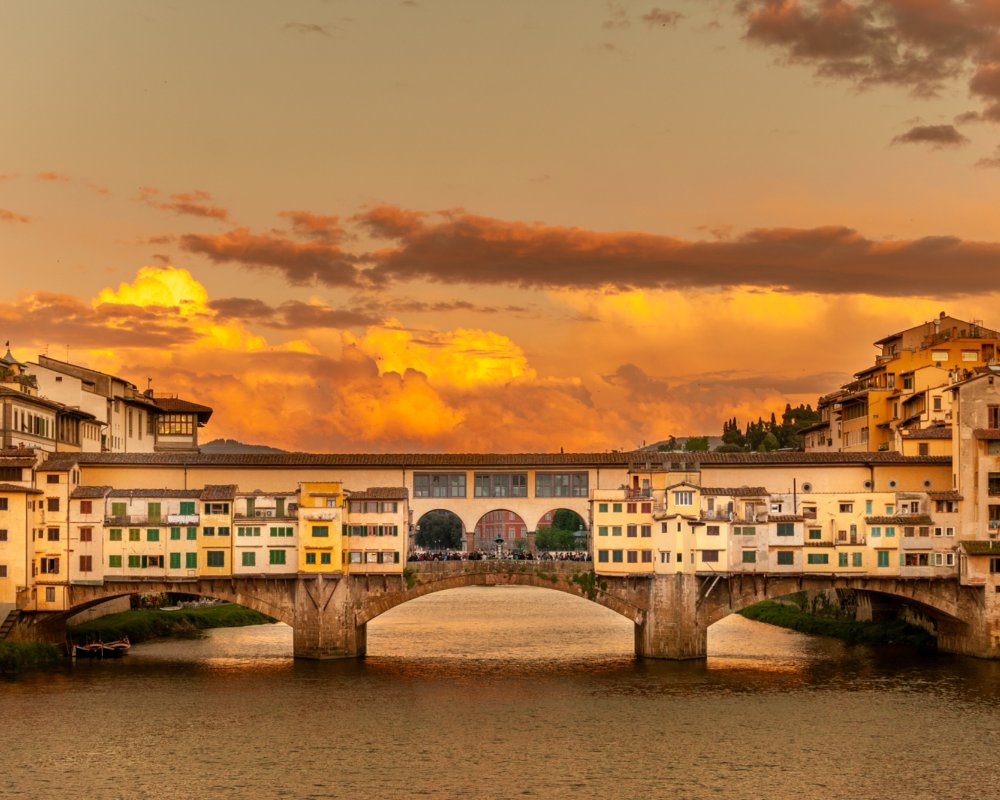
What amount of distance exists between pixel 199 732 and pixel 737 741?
20622 millimetres

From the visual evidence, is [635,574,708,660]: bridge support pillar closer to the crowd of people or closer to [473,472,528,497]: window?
the crowd of people

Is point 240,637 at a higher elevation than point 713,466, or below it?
below

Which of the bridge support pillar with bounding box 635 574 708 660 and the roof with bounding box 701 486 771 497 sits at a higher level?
the roof with bounding box 701 486 771 497

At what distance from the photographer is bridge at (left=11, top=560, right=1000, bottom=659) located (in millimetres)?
76938

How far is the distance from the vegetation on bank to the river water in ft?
5.29

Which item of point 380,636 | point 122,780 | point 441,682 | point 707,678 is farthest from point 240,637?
point 122,780

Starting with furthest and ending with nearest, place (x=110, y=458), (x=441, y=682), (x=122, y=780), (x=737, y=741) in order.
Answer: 1. (x=110, y=458)
2. (x=441, y=682)
3. (x=737, y=741)
4. (x=122, y=780)

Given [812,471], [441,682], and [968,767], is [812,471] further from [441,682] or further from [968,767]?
[968,767]

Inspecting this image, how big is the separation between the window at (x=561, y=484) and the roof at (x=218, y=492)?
55.3ft

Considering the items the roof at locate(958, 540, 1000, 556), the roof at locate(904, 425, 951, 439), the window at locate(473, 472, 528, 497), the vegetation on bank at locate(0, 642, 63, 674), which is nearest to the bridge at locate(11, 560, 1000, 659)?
the vegetation on bank at locate(0, 642, 63, 674)

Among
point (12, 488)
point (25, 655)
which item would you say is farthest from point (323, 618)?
point (12, 488)

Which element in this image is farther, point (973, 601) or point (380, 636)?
point (380, 636)

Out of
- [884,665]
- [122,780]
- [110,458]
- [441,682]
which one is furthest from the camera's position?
[110,458]

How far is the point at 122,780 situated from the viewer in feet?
170
